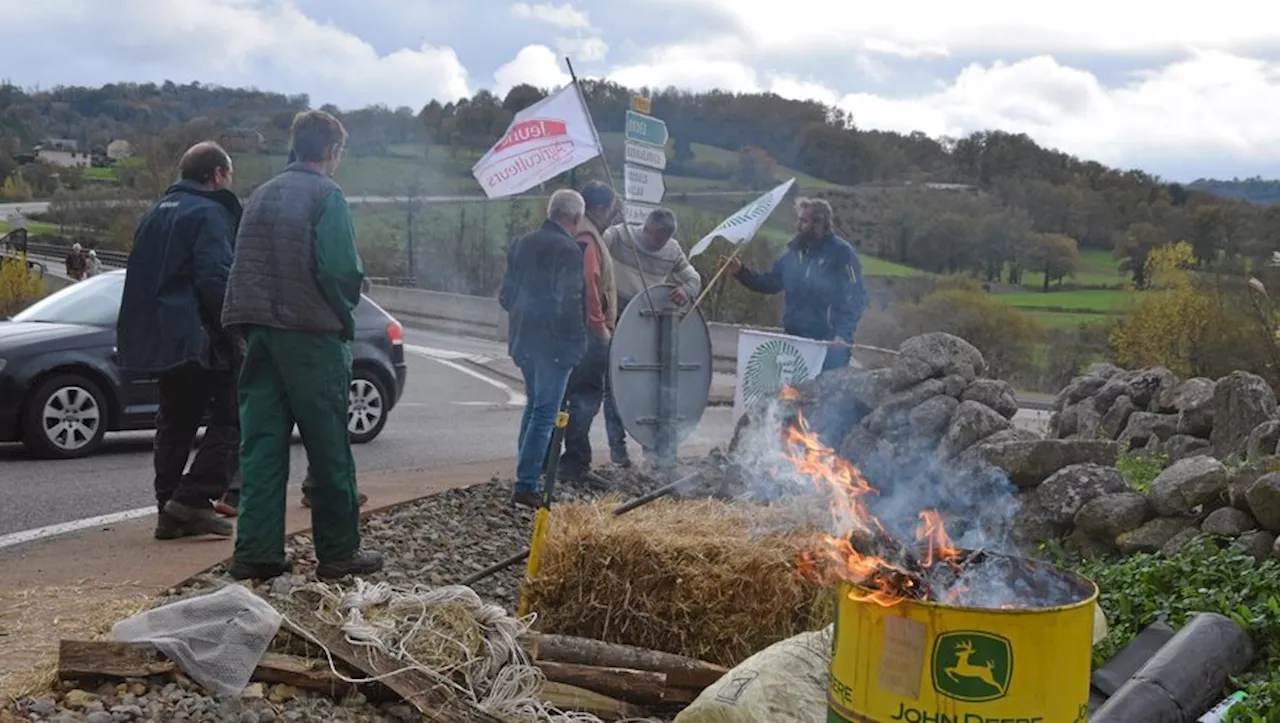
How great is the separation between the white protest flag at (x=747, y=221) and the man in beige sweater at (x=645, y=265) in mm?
203

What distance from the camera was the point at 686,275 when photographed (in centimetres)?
1009

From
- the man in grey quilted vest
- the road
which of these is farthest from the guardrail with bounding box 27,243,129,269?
the man in grey quilted vest

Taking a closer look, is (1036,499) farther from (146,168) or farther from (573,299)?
(146,168)

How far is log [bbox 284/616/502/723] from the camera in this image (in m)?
4.29

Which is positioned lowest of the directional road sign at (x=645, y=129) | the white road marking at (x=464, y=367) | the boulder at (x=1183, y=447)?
the white road marking at (x=464, y=367)

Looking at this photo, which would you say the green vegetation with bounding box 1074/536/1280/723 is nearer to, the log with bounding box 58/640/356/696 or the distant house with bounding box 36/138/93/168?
the log with bounding box 58/640/356/696

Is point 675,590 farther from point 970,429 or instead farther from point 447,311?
point 447,311

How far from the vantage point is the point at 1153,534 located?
5.75m

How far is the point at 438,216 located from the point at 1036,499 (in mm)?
51137

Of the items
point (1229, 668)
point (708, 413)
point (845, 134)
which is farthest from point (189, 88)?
point (1229, 668)

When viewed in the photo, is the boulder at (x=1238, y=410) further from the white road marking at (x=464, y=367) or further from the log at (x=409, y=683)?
the white road marking at (x=464, y=367)

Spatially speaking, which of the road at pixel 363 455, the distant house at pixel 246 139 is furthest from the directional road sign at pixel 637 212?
the distant house at pixel 246 139

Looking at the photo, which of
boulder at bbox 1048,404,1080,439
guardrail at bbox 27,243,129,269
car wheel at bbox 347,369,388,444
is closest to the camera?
boulder at bbox 1048,404,1080,439

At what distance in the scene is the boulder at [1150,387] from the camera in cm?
888
